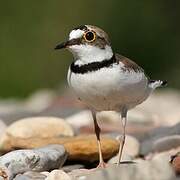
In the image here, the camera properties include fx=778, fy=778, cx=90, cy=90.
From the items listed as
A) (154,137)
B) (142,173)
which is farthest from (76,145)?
(142,173)

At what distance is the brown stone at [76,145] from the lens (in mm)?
5555

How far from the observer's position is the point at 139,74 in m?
5.15

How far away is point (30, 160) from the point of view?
499 centimetres

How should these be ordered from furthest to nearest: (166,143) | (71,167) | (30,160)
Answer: (166,143) < (71,167) < (30,160)

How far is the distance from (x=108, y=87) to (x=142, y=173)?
0.96m

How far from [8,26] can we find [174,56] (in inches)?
135

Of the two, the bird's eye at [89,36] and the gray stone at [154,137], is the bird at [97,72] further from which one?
the gray stone at [154,137]

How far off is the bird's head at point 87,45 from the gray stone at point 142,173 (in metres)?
0.98

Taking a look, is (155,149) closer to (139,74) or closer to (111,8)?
(139,74)

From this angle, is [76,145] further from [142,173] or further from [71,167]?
[142,173]

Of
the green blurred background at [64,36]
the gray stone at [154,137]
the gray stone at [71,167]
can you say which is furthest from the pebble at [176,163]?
the green blurred background at [64,36]

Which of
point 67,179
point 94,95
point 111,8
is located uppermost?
point 94,95

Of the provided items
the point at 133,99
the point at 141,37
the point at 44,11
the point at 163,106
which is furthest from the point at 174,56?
the point at 133,99

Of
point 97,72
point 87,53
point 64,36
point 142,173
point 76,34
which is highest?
point 76,34
